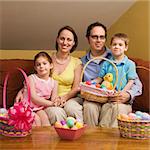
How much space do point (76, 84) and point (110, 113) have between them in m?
0.40

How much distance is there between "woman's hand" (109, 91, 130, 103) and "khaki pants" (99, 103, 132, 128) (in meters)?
0.03

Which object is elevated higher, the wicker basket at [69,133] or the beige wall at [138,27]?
the beige wall at [138,27]

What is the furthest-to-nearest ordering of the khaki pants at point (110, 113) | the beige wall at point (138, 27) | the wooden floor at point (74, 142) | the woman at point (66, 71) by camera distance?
the beige wall at point (138, 27), the woman at point (66, 71), the khaki pants at point (110, 113), the wooden floor at point (74, 142)

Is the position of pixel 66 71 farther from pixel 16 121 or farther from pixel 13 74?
pixel 16 121

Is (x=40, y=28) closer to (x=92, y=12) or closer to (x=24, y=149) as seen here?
(x=92, y=12)

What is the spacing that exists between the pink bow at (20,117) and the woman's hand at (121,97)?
746mm

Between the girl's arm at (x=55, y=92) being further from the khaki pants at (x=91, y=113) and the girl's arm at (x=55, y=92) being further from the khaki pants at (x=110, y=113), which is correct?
the khaki pants at (x=110, y=113)

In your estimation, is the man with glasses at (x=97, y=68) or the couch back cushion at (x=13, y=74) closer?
the man with glasses at (x=97, y=68)

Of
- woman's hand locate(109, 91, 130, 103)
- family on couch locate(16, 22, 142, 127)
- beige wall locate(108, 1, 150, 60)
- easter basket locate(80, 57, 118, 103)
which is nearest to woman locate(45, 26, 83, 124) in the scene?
family on couch locate(16, 22, 142, 127)

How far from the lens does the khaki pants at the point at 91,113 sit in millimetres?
2164

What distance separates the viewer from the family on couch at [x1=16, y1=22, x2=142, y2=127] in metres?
2.17

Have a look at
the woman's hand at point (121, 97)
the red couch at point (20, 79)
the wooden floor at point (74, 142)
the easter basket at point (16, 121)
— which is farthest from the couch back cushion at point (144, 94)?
the easter basket at point (16, 121)

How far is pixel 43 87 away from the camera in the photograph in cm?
234

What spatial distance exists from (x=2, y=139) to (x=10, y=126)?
0.07 metres
